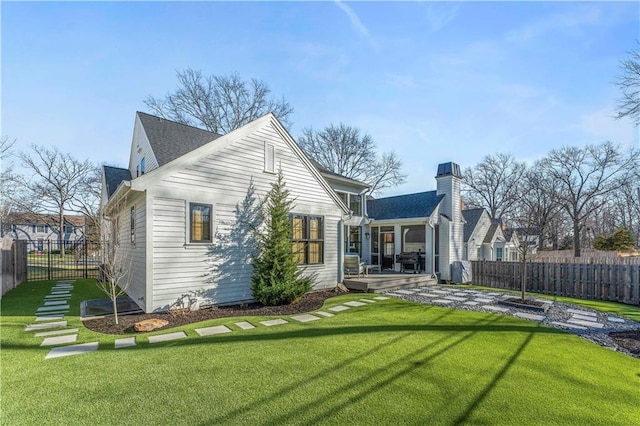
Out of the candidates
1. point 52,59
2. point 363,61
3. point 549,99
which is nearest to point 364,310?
point 363,61

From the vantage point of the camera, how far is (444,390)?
3469mm

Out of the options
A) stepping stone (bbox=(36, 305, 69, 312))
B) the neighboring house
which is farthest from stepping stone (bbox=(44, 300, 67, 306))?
the neighboring house

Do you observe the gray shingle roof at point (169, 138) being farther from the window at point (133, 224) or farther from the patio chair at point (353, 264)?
the patio chair at point (353, 264)

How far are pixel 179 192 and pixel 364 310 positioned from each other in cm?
564

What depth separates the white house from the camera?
23.3ft

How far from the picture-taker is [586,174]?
99.6 feet

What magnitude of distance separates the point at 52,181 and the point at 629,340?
42.9 m

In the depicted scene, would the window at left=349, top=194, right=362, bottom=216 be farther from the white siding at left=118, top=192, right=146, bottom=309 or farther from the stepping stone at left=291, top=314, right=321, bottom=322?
the white siding at left=118, top=192, right=146, bottom=309

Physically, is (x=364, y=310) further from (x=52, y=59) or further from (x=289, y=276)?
(x=52, y=59)

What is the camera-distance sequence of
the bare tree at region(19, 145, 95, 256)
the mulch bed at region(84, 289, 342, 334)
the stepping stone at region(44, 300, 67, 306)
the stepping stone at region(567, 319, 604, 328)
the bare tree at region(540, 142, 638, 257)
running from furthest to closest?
the bare tree at region(19, 145, 95, 256) < the bare tree at region(540, 142, 638, 257) < the stepping stone at region(44, 300, 67, 306) < the stepping stone at region(567, 319, 604, 328) < the mulch bed at region(84, 289, 342, 334)

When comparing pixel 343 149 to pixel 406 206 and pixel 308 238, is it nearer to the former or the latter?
pixel 406 206

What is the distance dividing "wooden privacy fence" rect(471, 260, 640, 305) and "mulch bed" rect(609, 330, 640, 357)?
9.81 ft

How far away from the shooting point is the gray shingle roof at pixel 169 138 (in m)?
9.81

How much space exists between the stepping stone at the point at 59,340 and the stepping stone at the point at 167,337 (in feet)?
4.27
